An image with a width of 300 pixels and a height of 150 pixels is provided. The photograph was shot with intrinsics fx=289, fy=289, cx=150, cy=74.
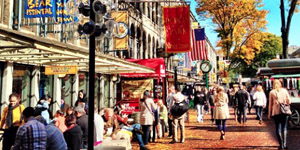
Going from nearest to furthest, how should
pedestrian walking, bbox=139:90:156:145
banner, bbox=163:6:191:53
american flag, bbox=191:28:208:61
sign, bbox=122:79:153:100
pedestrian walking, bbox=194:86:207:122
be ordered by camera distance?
1. pedestrian walking, bbox=139:90:156:145
2. pedestrian walking, bbox=194:86:207:122
3. banner, bbox=163:6:191:53
4. american flag, bbox=191:28:208:61
5. sign, bbox=122:79:153:100

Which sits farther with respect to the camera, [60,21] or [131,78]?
[131,78]

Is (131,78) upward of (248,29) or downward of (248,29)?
downward

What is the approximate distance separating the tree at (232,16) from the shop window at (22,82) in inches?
763

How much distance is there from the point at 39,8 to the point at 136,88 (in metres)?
10.8

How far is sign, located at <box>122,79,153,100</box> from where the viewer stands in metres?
19.9

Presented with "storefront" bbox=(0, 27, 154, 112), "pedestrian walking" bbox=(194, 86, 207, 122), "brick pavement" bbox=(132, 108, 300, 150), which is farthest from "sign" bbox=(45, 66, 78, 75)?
"pedestrian walking" bbox=(194, 86, 207, 122)

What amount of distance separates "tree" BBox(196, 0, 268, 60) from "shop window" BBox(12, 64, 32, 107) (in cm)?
1938

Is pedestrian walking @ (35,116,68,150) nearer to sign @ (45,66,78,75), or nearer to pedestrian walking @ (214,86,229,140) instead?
sign @ (45,66,78,75)

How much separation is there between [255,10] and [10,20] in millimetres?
22370

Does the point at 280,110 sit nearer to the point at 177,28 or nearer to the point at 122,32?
the point at 177,28

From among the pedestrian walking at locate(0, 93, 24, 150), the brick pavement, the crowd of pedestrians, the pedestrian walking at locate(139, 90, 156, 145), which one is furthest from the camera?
the pedestrian walking at locate(139, 90, 156, 145)

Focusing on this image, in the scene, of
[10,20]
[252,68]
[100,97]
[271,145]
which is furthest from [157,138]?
[252,68]

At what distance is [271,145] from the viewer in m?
8.70

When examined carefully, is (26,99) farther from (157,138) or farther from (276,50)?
(276,50)
